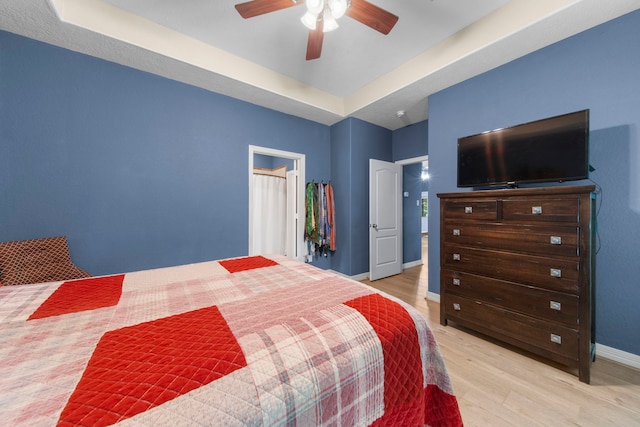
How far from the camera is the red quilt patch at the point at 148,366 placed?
1.59 ft

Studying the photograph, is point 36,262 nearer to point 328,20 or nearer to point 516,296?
point 328,20

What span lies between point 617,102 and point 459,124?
1.12 metres

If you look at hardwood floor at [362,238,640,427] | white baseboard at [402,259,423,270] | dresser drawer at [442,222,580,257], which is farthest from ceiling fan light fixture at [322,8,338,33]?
white baseboard at [402,259,423,270]

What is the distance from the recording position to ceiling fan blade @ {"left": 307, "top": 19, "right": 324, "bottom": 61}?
1750 mm

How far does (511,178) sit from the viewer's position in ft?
6.68

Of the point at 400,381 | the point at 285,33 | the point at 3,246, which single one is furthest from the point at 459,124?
the point at 3,246

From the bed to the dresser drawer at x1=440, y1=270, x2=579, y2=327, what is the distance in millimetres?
1276

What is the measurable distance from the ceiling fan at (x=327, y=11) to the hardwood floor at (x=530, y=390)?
262 cm

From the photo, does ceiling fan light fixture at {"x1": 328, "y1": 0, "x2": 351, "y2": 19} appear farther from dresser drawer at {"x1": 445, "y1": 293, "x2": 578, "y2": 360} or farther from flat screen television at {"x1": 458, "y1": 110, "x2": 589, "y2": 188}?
dresser drawer at {"x1": 445, "y1": 293, "x2": 578, "y2": 360}

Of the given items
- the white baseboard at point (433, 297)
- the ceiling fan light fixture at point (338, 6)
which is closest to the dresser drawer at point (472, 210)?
the white baseboard at point (433, 297)

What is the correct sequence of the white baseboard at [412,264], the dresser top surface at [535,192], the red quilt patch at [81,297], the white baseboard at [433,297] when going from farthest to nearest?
1. the white baseboard at [412,264]
2. the white baseboard at [433,297]
3. the dresser top surface at [535,192]
4. the red quilt patch at [81,297]

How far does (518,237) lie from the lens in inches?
70.2

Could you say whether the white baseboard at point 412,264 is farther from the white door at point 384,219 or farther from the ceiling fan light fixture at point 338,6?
the ceiling fan light fixture at point 338,6

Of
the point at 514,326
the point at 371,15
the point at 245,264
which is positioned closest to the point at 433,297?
the point at 514,326
